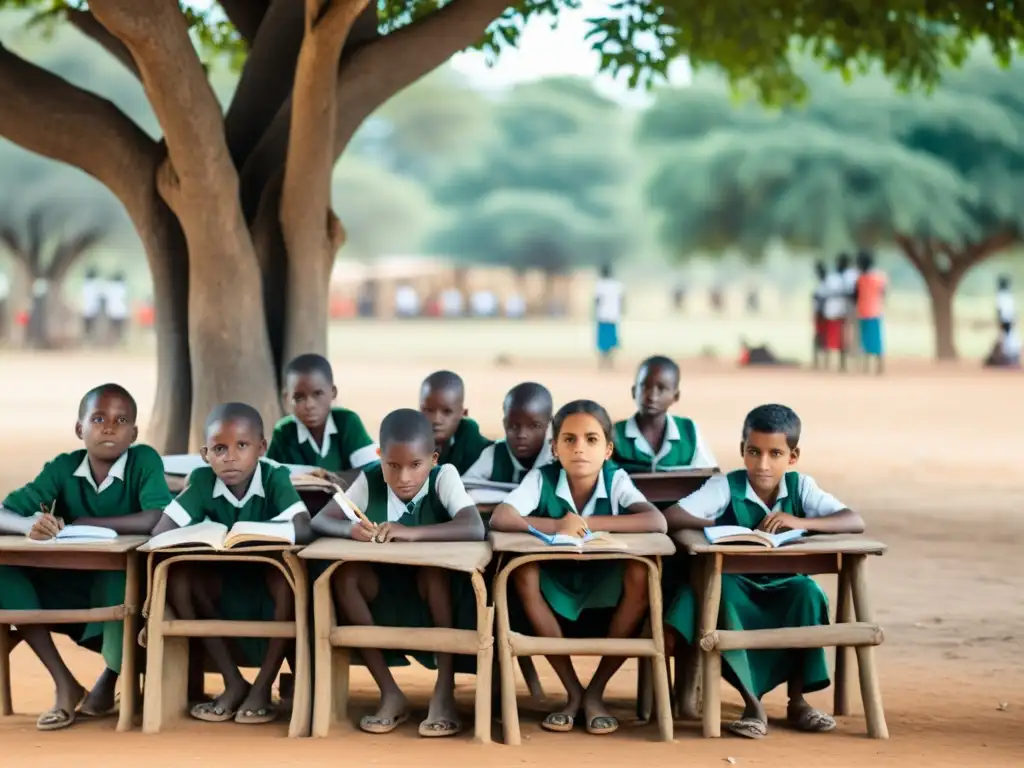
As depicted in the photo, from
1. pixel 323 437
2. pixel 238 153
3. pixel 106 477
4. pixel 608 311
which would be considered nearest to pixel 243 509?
pixel 106 477

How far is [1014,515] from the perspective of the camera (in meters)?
10.8

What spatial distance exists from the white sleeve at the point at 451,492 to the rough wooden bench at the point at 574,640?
0.84ft

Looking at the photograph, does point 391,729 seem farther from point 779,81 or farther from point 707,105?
point 707,105

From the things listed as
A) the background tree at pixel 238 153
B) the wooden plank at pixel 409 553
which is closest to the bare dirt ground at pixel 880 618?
the wooden plank at pixel 409 553

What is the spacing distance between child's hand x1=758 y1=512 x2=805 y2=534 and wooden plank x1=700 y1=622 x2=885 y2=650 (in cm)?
33

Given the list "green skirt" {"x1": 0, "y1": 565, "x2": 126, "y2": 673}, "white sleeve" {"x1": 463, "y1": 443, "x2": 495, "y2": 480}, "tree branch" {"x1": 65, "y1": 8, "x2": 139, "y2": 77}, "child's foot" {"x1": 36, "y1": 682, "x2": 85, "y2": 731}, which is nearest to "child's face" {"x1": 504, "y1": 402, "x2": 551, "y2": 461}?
"white sleeve" {"x1": 463, "y1": 443, "x2": 495, "y2": 480}

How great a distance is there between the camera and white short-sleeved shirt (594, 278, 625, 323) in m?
27.7

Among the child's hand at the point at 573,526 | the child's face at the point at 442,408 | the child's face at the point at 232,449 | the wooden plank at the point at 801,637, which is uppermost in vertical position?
the child's face at the point at 442,408

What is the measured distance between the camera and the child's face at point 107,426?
5418mm

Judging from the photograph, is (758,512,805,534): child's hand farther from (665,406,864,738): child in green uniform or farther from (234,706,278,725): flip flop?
(234,706,278,725): flip flop

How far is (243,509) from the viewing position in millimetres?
5309

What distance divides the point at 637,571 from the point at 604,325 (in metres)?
23.2

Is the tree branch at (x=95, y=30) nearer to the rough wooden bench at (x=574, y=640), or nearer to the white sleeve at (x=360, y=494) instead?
the white sleeve at (x=360, y=494)

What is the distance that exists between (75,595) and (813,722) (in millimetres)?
2601
